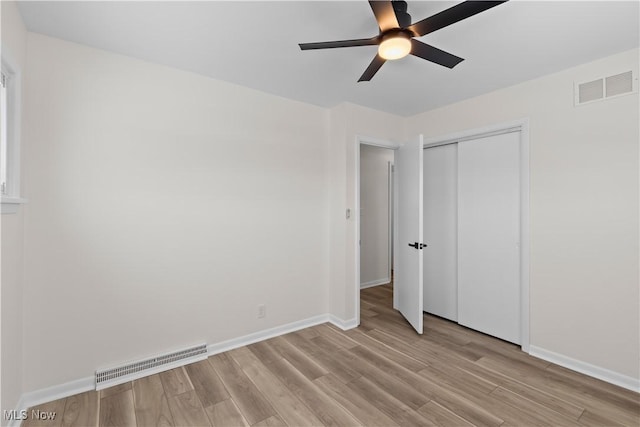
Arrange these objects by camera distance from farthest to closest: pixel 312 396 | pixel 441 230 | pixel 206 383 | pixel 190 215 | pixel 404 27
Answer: pixel 441 230 → pixel 190 215 → pixel 206 383 → pixel 312 396 → pixel 404 27

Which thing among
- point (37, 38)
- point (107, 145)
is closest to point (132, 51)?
point (37, 38)

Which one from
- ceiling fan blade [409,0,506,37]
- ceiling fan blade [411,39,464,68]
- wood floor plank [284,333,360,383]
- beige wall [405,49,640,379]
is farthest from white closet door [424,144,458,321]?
ceiling fan blade [409,0,506,37]

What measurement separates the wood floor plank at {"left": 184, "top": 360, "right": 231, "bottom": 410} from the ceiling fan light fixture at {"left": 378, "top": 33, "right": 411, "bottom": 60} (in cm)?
249

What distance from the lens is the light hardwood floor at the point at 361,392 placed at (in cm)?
192

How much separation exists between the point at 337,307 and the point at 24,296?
8.70 ft

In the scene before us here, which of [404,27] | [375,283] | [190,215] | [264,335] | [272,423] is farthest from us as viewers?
[375,283]

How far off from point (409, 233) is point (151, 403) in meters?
2.84

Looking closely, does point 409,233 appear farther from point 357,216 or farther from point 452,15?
point 452,15

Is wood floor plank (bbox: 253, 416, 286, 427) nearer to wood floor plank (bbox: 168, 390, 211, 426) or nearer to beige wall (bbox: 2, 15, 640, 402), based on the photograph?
wood floor plank (bbox: 168, 390, 211, 426)

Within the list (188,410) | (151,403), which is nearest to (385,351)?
(188,410)

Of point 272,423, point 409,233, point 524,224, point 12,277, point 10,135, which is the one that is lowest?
point 272,423

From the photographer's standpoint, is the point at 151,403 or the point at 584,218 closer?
the point at 151,403

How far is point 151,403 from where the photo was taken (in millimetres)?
2057

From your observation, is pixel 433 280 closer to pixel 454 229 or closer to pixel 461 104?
pixel 454 229
